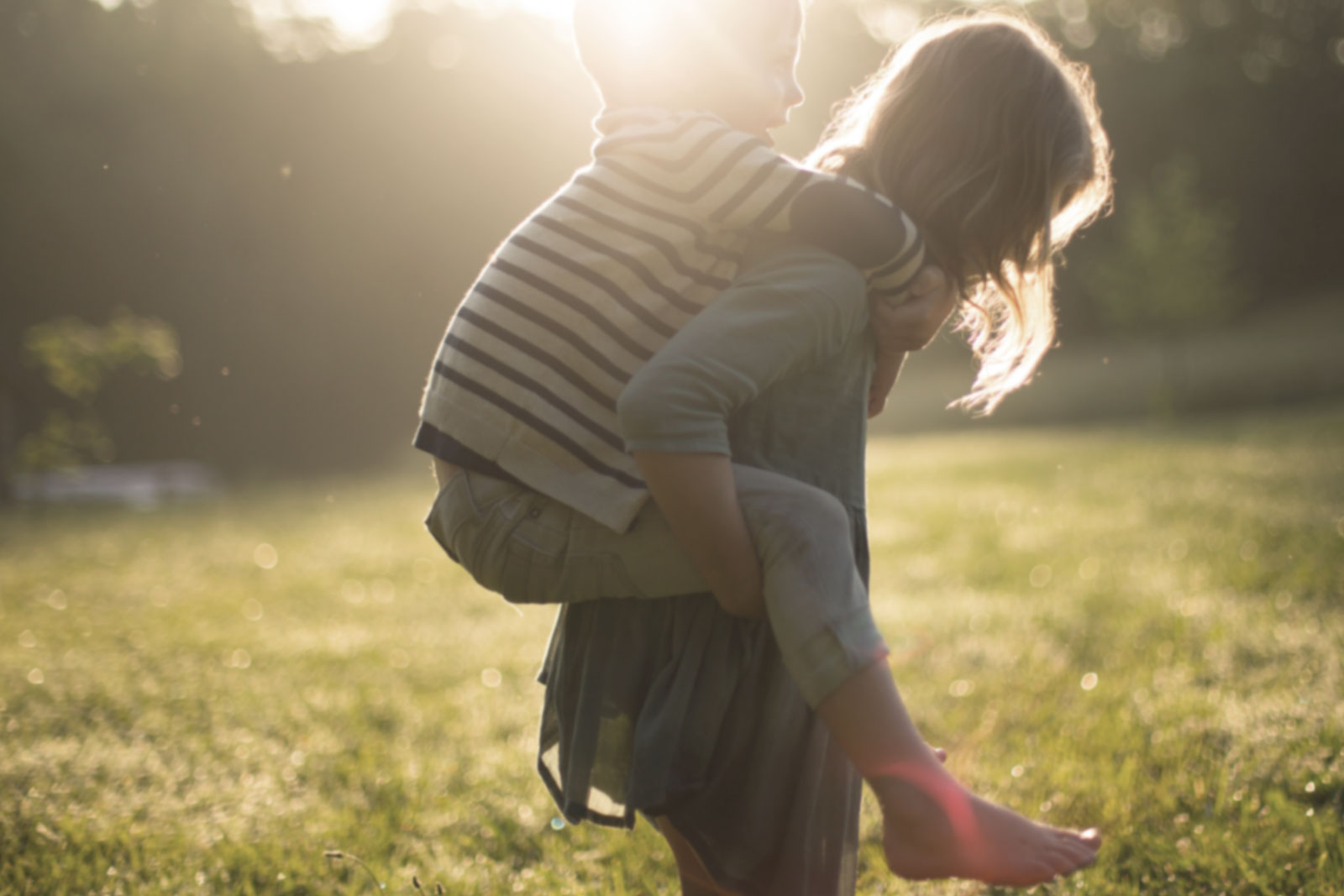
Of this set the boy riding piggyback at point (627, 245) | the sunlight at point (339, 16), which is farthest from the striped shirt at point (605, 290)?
the sunlight at point (339, 16)

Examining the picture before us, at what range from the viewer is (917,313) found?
58.5 inches

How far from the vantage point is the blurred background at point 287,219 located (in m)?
15.6

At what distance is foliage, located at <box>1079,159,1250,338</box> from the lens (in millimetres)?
21031

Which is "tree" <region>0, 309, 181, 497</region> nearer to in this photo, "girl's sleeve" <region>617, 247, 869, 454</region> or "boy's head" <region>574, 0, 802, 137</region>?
"boy's head" <region>574, 0, 802, 137</region>

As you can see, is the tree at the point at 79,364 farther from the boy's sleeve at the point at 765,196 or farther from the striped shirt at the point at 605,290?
the boy's sleeve at the point at 765,196

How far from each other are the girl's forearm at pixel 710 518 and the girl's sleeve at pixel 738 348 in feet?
0.07

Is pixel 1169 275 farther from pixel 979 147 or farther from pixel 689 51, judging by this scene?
pixel 689 51

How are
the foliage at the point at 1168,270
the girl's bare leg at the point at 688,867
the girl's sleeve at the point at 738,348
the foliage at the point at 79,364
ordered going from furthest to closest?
the foliage at the point at 1168,270
the foliage at the point at 79,364
the girl's bare leg at the point at 688,867
the girl's sleeve at the point at 738,348

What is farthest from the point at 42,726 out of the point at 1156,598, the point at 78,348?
the point at 78,348

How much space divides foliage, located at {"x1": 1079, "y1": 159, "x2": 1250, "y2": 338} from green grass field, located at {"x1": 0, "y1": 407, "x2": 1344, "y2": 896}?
14730mm

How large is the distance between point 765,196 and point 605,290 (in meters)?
0.24

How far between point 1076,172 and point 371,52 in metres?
20.5

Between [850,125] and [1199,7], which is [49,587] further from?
[1199,7]

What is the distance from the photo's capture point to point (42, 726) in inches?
137
